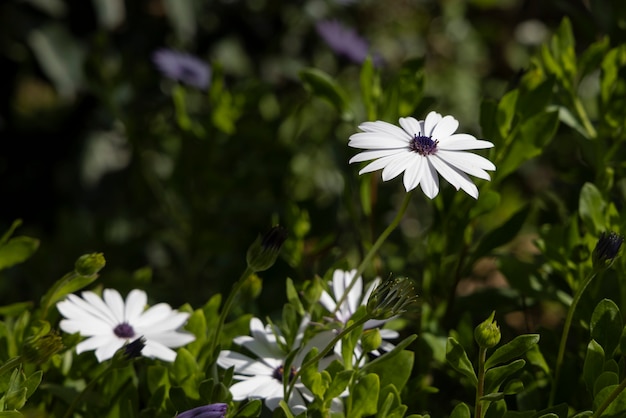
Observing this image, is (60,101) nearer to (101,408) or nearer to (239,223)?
(239,223)

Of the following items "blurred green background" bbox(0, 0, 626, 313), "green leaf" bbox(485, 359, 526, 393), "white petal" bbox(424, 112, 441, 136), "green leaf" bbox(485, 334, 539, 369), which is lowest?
"blurred green background" bbox(0, 0, 626, 313)

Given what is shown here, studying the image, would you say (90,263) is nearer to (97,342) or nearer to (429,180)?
(97,342)

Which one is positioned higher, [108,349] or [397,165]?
[397,165]

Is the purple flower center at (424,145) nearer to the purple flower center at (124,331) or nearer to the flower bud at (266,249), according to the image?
the flower bud at (266,249)

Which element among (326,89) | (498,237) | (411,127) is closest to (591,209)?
(498,237)

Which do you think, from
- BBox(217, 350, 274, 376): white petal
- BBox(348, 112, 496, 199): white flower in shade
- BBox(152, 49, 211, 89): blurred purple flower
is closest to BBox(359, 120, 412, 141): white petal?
BBox(348, 112, 496, 199): white flower in shade

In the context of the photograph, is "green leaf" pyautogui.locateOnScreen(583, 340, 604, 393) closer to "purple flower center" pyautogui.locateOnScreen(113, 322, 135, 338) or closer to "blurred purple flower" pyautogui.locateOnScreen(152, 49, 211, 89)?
"purple flower center" pyautogui.locateOnScreen(113, 322, 135, 338)
